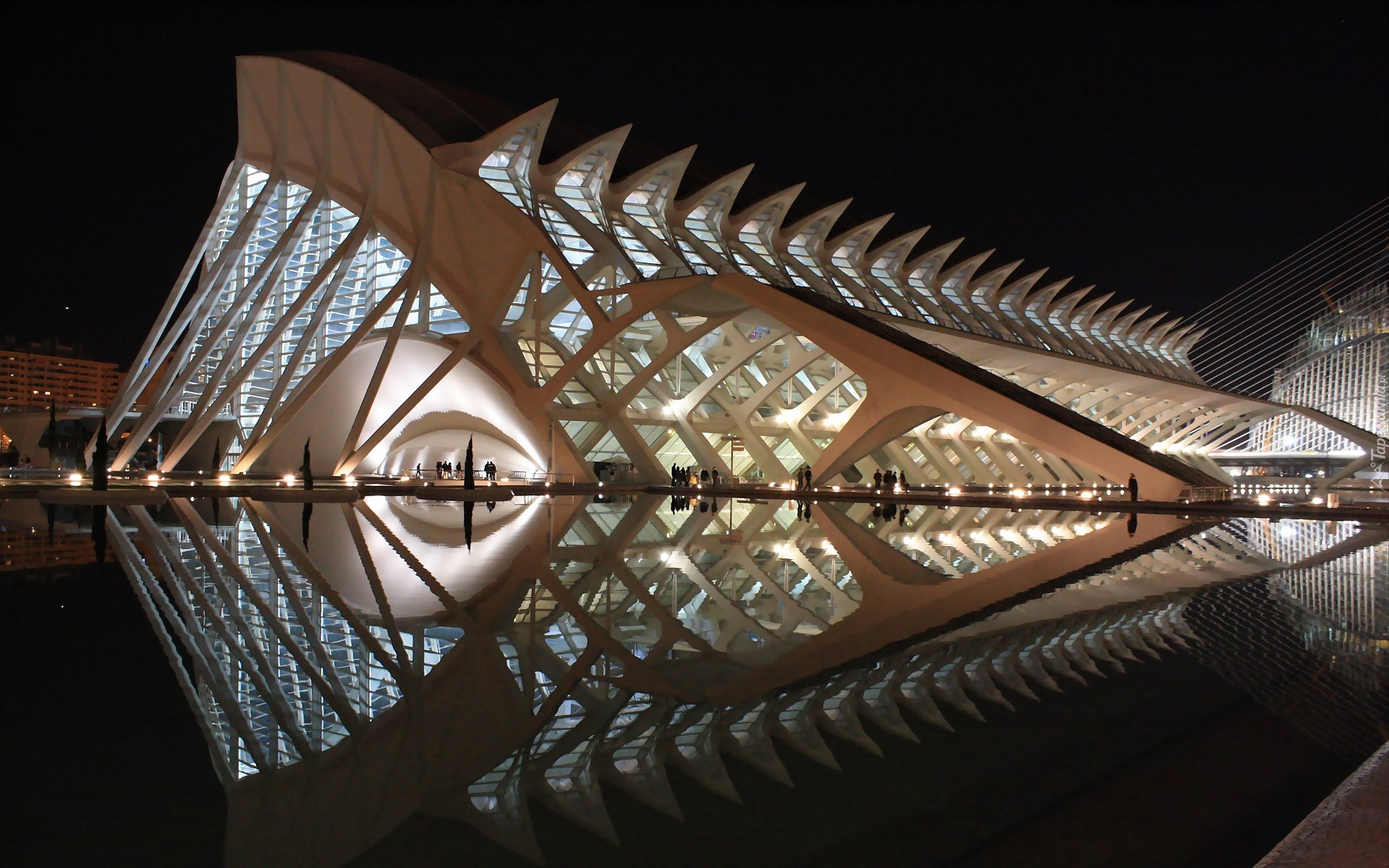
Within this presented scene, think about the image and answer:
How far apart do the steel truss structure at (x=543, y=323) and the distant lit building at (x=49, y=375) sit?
6160cm

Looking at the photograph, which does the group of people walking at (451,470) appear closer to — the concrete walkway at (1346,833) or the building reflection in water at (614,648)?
the building reflection in water at (614,648)

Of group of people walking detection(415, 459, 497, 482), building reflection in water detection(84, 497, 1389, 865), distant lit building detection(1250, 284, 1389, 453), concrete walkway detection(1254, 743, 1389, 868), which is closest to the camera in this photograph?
concrete walkway detection(1254, 743, 1389, 868)

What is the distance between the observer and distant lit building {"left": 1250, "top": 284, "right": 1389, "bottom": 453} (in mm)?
47031

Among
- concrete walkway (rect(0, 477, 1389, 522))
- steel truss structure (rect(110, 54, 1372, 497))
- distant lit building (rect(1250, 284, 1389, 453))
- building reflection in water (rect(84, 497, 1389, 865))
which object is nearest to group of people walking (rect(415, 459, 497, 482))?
steel truss structure (rect(110, 54, 1372, 497))

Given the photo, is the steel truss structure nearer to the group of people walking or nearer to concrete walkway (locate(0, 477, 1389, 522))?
the group of people walking

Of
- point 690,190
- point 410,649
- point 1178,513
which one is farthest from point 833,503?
point 410,649

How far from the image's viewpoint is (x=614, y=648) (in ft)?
17.3

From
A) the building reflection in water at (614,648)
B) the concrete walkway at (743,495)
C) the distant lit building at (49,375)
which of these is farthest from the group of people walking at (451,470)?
the distant lit building at (49,375)

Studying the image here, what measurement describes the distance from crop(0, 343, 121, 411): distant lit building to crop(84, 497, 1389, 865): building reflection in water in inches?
3594

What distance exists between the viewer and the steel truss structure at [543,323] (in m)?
23.1

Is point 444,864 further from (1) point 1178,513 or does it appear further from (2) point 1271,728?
(1) point 1178,513

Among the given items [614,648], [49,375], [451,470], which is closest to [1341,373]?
[451,470]

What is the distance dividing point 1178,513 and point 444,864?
739 inches

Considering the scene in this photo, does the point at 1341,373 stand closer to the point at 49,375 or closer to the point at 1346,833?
the point at 1346,833
